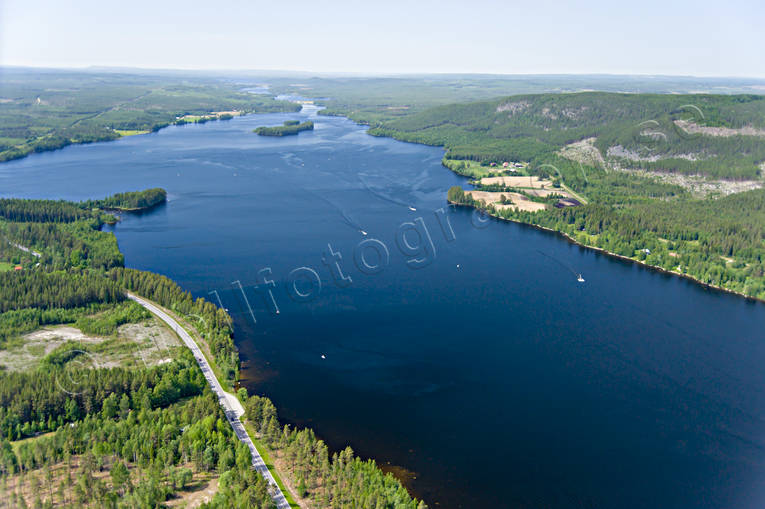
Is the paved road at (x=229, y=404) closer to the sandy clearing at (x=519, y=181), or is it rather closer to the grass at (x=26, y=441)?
the grass at (x=26, y=441)

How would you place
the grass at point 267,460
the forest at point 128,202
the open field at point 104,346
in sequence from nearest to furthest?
the grass at point 267,460
the open field at point 104,346
the forest at point 128,202

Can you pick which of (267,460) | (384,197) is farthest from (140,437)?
(384,197)

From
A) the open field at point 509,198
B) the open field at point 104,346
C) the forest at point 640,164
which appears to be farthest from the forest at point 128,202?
the open field at point 509,198

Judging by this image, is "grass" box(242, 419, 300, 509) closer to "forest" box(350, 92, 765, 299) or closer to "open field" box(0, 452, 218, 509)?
"open field" box(0, 452, 218, 509)

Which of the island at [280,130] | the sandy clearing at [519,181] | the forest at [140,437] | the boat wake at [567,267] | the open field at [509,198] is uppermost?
the island at [280,130]

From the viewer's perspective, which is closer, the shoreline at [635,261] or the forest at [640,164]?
the shoreline at [635,261]
